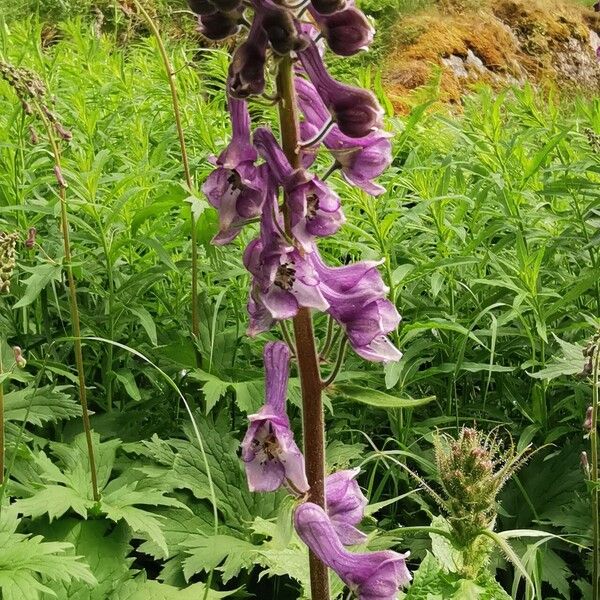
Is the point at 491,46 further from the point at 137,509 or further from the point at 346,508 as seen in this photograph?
the point at 346,508

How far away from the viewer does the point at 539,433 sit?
2828mm

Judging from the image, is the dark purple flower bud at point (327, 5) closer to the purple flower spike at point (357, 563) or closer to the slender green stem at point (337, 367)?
the slender green stem at point (337, 367)

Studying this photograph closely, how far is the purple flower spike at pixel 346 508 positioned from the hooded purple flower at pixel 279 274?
0.38m

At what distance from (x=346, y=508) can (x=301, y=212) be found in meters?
0.57

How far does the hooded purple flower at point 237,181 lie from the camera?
4.79 feet

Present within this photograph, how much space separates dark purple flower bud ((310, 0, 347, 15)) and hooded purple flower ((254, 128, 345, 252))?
0.75 ft

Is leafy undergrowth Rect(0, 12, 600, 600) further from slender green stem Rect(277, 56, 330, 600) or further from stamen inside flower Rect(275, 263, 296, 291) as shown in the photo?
stamen inside flower Rect(275, 263, 296, 291)

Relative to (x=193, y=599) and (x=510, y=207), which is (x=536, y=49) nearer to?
(x=510, y=207)

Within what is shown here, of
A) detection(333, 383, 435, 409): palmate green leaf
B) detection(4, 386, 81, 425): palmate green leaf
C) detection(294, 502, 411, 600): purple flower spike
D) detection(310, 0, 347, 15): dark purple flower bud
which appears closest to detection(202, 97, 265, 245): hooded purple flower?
detection(310, 0, 347, 15): dark purple flower bud

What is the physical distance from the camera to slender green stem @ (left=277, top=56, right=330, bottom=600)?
1454mm

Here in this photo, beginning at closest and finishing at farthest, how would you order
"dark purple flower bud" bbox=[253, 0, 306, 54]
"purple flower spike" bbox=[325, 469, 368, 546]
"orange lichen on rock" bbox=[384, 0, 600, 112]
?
"dark purple flower bud" bbox=[253, 0, 306, 54], "purple flower spike" bbox=[325, 469, 368, 546], "orange lichen on rock" bbox=[384, 0, 600, 112]

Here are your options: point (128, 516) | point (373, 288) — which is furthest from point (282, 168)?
point (128, 516)

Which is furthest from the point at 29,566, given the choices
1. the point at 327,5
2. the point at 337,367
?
the point at 327,5

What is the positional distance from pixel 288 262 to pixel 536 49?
9036 mm
